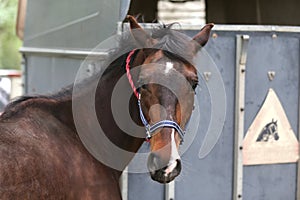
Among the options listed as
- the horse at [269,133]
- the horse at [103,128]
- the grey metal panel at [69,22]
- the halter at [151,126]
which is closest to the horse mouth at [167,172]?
the horse at [103,128]

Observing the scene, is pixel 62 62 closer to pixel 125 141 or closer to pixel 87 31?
pixel 87 31

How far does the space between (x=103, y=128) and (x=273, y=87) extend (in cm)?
157

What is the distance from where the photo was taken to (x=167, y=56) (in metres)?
3.13

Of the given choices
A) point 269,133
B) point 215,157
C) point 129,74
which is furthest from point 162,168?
point 269,133

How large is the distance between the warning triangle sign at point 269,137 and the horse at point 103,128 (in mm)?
1237

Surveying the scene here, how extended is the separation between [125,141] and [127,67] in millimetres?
417

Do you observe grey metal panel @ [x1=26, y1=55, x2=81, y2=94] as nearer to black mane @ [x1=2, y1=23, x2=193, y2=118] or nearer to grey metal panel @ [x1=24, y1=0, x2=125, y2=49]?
grey metal panel @ [x1=24, y1=0, x2=125, y2=49]

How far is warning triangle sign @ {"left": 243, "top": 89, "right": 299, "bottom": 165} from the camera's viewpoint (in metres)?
4.47

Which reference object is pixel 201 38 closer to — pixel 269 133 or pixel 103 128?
pixel 103 128

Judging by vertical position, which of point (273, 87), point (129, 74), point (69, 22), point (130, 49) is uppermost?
point (69, 22)

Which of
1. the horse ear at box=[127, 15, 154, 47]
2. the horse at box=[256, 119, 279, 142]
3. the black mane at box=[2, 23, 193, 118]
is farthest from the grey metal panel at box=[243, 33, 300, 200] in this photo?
the horse ear at box=[127, 15, 154, 47]

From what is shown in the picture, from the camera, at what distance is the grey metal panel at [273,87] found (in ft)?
14.6

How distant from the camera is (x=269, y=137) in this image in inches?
178

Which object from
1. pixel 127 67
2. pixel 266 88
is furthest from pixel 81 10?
pixel 127 67
